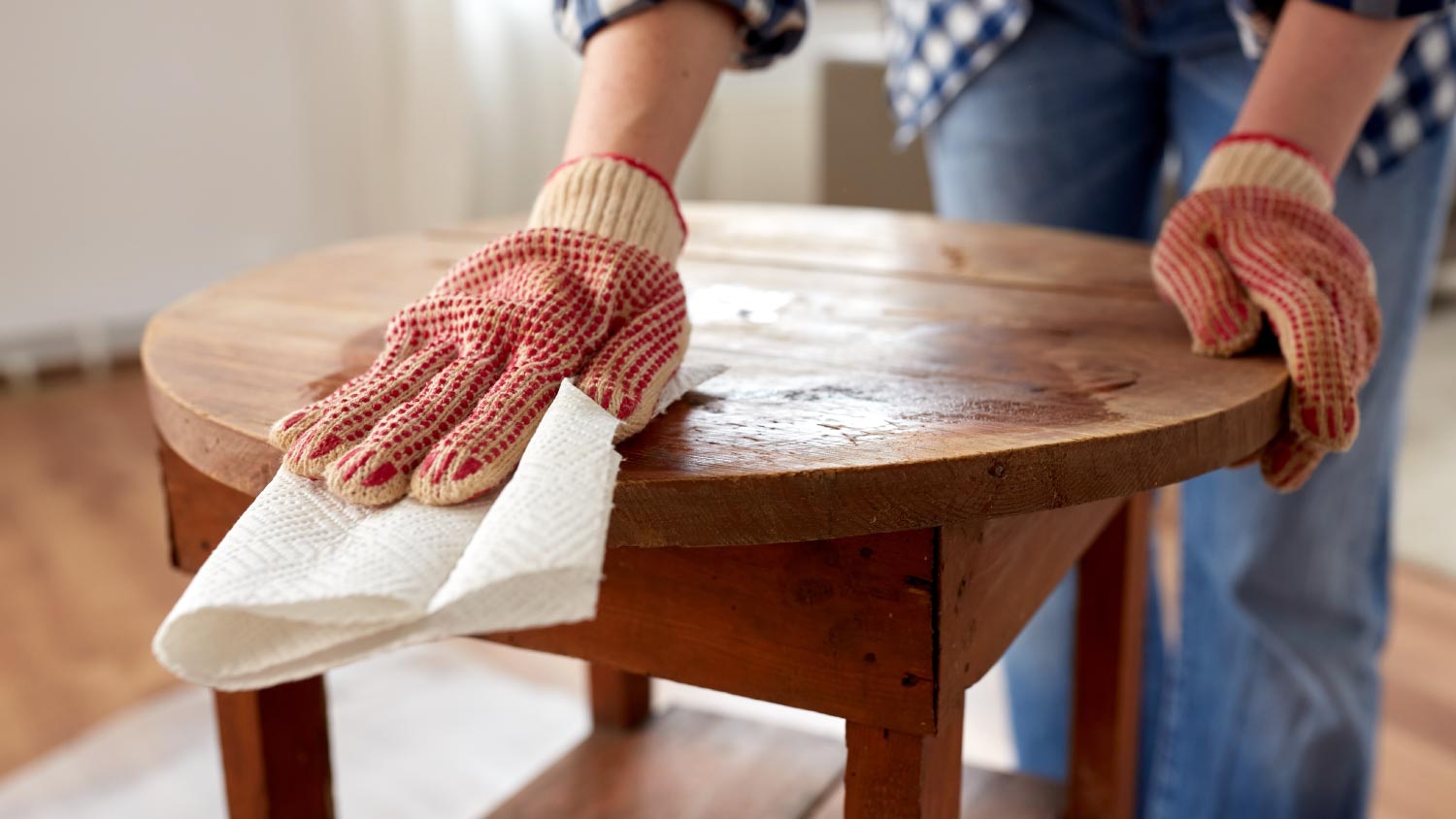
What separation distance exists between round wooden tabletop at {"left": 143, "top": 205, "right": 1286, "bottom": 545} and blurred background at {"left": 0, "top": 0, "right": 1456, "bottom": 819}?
637 mm

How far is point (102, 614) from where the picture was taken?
4.99 feet

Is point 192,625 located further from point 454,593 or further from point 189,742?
point 189,742

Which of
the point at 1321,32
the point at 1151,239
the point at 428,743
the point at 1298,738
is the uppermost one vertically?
A: the point at 1321,32

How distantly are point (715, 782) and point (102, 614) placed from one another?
0.96 m

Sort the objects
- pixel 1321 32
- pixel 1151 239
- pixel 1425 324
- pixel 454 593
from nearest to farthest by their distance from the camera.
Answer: pixel 454 593, pixel 1321 32, pixel 1151 239, pixel 1425 324

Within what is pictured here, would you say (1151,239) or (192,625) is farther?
(1151,239)

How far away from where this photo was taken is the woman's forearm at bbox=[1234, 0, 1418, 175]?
66cm

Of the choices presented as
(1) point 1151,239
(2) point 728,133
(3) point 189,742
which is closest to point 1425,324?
(2) point 728,133

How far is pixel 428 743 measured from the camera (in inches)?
52.0

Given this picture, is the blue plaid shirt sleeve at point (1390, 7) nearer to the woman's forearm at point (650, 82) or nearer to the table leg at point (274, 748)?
the woman's forearm at point (650, 82)

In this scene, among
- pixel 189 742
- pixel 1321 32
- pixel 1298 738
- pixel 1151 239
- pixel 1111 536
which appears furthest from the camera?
pixel 189 742

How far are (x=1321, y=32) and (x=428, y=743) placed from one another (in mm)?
1039

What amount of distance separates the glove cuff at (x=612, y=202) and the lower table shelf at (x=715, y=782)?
42 centimetres

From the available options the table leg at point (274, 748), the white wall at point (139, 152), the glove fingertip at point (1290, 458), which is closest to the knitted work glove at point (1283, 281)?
the glove fingertip at point (1290, 458)
